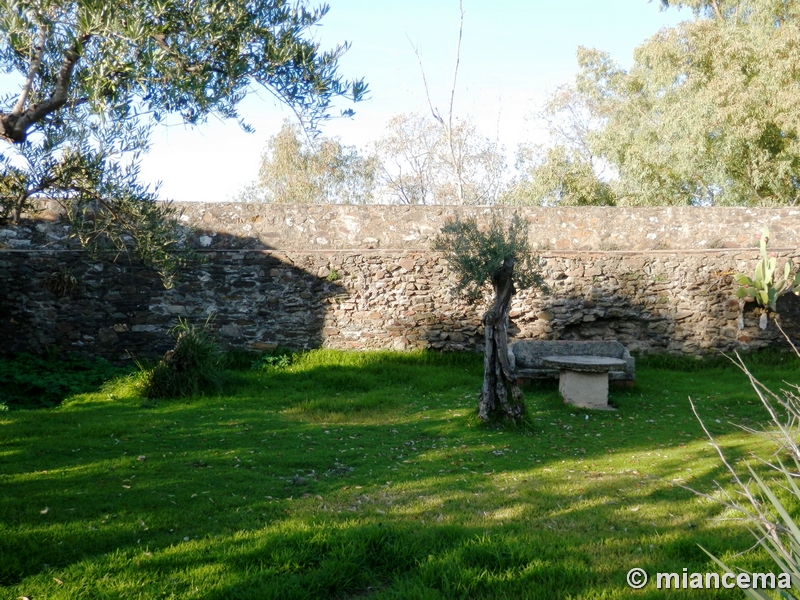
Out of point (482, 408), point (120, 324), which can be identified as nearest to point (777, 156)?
point (482, 408)

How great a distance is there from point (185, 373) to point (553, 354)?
6008 millimetres

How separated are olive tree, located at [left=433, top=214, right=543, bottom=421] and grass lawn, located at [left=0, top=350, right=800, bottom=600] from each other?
0.38 m

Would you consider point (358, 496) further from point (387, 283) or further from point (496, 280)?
point (387, 283)

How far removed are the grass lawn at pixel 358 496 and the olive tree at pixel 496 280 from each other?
0.38 m

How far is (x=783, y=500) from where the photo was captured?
216 inches

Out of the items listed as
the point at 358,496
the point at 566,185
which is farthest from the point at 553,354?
the point at 566,185

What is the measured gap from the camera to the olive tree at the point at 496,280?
8.84 m

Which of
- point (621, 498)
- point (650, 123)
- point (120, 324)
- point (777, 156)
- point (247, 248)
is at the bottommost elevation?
point (621, 498)

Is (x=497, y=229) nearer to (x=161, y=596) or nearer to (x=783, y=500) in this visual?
(x=783, y=500)

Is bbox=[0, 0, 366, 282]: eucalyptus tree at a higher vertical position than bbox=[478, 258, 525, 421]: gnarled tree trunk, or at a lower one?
higher

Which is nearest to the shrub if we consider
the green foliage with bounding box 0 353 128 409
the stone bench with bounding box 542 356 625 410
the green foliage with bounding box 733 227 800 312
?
the green foliage with bounding box 0 353 128 409

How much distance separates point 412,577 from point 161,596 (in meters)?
1.46

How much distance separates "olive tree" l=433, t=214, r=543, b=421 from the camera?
29.0 ft

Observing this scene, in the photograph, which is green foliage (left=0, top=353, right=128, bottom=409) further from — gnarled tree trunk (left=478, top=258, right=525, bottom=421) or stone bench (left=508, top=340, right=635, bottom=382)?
stone bench (left=508, top=340, right=635, bottom=382)
